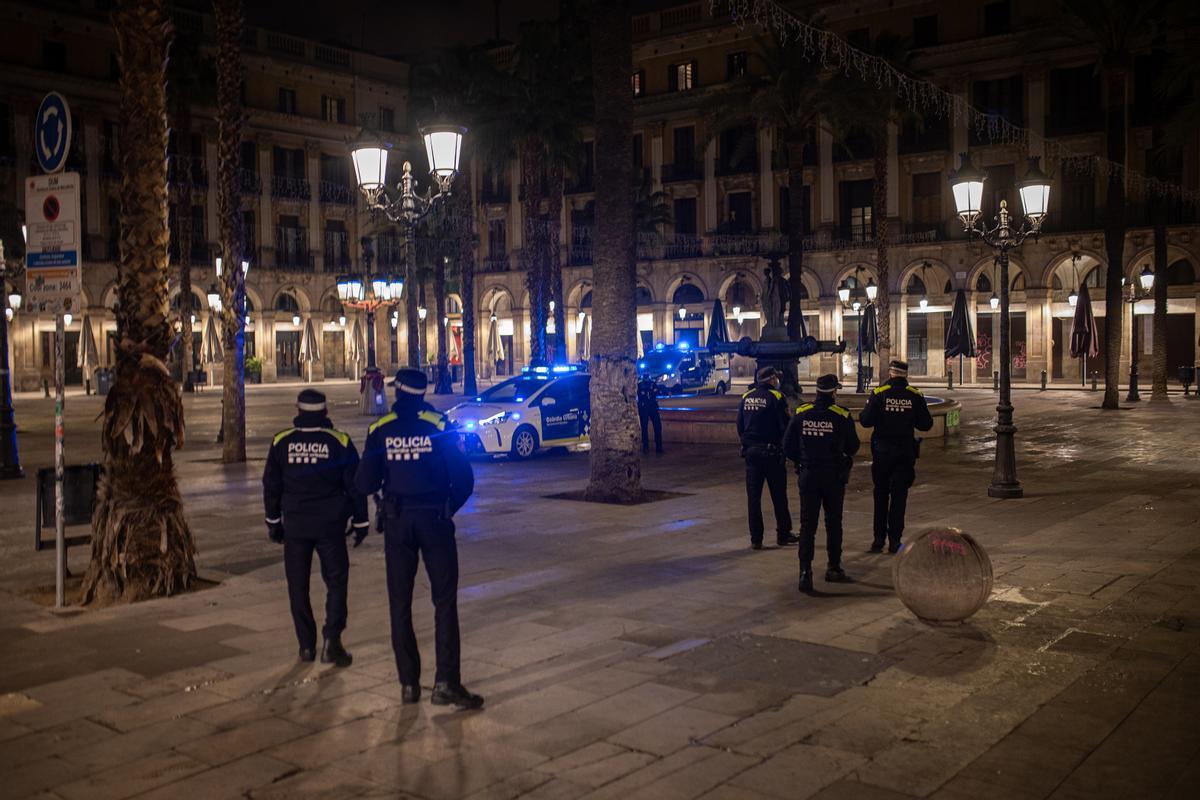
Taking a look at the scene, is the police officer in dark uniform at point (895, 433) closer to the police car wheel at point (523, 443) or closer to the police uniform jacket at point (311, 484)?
the police uniform jacket at point (311, 484)

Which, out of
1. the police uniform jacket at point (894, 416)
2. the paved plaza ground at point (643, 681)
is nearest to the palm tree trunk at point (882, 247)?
the paved plaza ground at point (643, 681)

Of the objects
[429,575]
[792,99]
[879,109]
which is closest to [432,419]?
[429,575]

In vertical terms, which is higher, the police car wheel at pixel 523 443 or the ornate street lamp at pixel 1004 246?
the ornate street lamp at pixel 1004 246

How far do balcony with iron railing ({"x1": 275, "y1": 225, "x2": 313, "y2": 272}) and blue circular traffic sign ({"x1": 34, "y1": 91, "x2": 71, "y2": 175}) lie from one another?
184 feet

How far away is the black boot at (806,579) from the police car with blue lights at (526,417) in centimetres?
1183

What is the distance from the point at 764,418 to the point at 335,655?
522cm

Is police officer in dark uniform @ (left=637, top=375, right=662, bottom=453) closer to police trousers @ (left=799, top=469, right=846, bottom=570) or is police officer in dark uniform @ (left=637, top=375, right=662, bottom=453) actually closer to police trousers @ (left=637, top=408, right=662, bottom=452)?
police trousers @ (left=637, top=408, right=662, bottom=452)

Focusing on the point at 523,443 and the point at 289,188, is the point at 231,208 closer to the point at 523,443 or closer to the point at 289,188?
the point at 523,443

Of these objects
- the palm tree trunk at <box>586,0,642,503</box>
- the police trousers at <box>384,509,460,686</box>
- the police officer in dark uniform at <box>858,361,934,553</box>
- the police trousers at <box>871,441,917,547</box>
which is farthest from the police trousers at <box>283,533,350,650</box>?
the palm tree trunk at <box>586,0,642,503</box>

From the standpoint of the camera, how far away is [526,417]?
20469 mm

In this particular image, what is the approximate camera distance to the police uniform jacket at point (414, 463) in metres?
6.12

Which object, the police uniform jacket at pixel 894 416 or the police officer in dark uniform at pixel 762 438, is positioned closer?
the police uniform jacket at pixel 894 416

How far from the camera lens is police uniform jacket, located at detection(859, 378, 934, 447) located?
Result: 10.4 meters

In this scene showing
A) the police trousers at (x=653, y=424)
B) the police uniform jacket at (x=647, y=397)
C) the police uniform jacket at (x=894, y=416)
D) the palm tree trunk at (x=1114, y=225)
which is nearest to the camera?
the police uniform jacket at (x=894, y=416)
